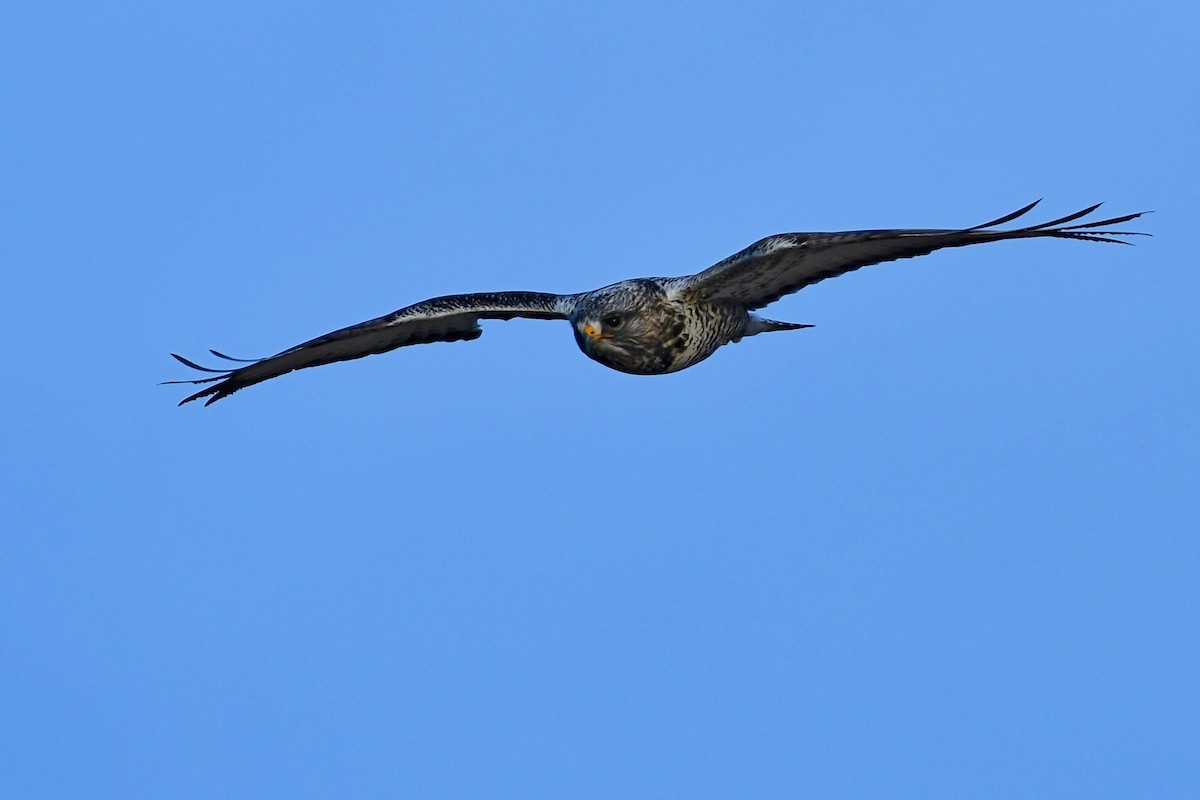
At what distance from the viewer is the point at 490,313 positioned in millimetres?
14555

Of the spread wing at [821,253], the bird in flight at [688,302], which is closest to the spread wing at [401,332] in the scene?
the bird in flight at [688,302]

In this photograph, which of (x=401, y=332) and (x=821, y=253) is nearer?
(x=821, y=253)

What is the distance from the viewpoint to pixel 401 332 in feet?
50.0

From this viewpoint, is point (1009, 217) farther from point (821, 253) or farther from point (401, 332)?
point (401, 332)

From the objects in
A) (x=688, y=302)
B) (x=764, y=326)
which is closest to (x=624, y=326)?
(x=688, y=302)

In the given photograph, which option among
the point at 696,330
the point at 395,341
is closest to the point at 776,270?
the point at 696,330

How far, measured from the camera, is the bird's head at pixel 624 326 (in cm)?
1284

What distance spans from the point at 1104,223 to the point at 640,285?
3.94 metres

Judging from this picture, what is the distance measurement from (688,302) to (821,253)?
4.07 feet

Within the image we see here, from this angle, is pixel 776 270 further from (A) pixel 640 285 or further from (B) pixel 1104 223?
(B) pixel 1104 223

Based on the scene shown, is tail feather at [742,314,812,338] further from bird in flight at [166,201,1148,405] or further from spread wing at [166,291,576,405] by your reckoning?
spread wing at [166,291,576,405]

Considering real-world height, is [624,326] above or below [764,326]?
below

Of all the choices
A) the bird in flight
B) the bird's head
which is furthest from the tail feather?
the bird's head

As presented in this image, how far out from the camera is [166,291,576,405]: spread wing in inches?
562
